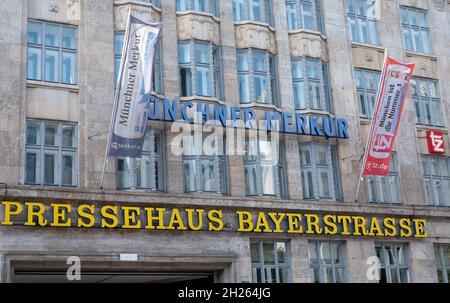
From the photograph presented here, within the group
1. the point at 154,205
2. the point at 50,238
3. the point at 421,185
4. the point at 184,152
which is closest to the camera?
the point at 50,238

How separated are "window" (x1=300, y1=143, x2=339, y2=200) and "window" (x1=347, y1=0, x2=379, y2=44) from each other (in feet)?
17.5

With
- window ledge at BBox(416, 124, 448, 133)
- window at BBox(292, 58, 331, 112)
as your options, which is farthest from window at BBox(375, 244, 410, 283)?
window at BBox(292, 58, 331, 112)

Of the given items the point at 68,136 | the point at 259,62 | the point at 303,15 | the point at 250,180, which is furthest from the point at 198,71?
the point at 303,15

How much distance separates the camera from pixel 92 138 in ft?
71.2

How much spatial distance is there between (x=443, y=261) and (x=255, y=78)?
1011 cm

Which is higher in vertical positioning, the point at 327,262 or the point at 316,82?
the point at 316,82

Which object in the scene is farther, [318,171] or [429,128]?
[429,128]

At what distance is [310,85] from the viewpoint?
2598 centimetres

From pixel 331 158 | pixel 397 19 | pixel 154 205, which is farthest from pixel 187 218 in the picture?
pixel 397 19

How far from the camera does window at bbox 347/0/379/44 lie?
28016mm

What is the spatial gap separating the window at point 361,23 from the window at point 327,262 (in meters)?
8.66

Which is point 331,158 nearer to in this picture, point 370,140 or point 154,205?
point 370,140

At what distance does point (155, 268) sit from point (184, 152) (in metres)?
3.95

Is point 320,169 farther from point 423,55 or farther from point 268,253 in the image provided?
point 423,55
